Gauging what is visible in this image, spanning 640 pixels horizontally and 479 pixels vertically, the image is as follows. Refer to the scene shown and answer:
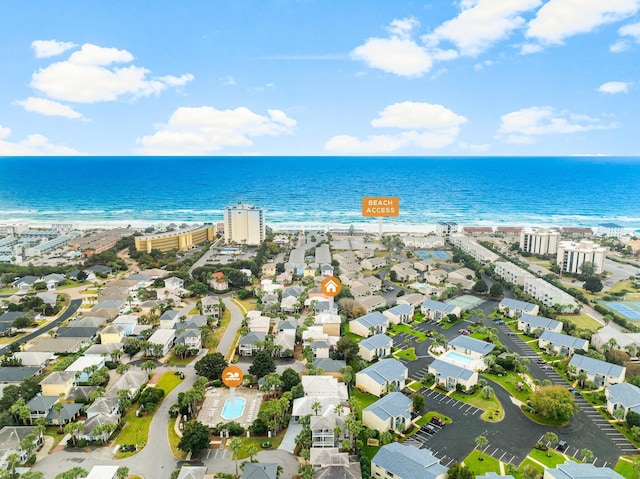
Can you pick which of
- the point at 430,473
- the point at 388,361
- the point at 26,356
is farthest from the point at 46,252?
the point at 430,473

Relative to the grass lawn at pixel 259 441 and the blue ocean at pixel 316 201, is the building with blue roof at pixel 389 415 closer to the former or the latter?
the grass lawn at pixel 259 441

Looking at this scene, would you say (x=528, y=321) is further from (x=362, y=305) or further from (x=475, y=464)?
(x=475, y=464)

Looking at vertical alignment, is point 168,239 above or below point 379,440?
above

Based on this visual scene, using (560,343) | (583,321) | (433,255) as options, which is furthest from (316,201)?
(560,343)

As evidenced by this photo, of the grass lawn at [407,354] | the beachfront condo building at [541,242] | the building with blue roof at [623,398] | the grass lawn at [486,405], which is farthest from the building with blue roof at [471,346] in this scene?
the beachfront condo building at [541,242]

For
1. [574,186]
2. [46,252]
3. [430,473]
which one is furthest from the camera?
[574,186]

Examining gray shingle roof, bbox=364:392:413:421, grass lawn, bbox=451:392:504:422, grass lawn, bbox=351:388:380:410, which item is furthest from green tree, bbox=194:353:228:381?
grass lawn, bbox=451:392:504:422
